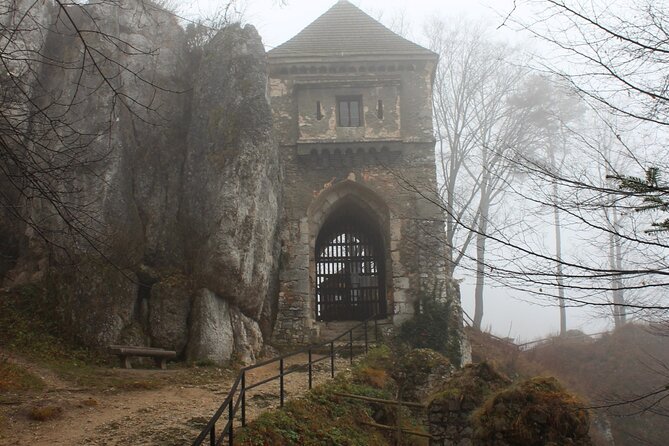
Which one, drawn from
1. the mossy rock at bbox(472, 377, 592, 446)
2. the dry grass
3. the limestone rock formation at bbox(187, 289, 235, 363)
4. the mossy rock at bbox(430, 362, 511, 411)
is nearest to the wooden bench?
the limestone rock formation at bbox(187, 289, 235, 363)

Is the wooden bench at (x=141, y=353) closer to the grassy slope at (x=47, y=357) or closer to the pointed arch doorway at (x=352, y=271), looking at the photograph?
the grassy slope at (x=47, y=357)

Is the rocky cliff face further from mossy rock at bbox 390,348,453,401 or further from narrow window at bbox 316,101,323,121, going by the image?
mossy rock at bbox 390,348,453,401

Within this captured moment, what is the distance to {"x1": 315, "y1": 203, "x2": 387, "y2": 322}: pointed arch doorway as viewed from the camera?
17938 millimetres

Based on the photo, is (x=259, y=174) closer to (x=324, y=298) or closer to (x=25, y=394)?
(x=324, y=298)

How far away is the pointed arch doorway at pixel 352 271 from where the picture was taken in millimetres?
17938

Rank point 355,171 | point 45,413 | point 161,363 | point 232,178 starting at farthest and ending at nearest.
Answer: point 355,171 < point 232,178 < point 161,363 < point 45,413

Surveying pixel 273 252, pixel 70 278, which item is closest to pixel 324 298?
pixel 273 252

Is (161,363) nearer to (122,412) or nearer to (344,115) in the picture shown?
(122,412)

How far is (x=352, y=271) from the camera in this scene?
1831 centimetres

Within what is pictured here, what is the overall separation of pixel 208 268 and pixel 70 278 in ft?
9.17

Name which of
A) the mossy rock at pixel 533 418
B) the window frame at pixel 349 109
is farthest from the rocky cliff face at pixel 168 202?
the mossy rock at pixel 533 418

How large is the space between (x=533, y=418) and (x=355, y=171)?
10502mm

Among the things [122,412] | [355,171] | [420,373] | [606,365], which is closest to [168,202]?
[355,171]

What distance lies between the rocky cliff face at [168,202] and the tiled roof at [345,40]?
2.30 m
